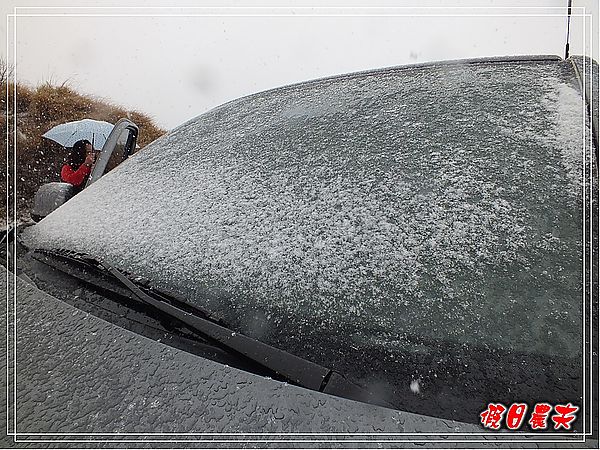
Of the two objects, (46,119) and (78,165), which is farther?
(46,119)

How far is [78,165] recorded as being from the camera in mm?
4254

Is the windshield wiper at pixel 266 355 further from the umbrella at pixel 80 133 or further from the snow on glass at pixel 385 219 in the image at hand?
the umbrella at pixel 80 133

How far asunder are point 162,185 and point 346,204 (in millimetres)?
538

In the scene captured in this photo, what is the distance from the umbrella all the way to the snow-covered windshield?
4033 millimetres

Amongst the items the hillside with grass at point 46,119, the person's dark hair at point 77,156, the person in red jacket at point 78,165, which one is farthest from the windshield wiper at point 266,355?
the person's dark hair at point 77,156

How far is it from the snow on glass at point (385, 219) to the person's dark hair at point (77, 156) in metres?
3.11

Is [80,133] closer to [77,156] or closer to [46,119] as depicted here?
[77,156]

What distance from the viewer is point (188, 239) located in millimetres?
1023

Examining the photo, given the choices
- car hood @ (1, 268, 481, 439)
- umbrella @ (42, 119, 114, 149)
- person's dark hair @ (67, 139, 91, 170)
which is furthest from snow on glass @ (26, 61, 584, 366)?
umbrella @ (42, 119, 114, 149)

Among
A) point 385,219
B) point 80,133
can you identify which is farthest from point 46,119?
point 385,219

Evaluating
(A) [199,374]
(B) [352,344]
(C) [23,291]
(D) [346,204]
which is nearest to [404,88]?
(D) [346,204]

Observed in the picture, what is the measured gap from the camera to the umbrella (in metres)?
5.02

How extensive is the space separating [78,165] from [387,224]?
3978mm

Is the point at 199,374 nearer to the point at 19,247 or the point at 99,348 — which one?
the point at 99,348
